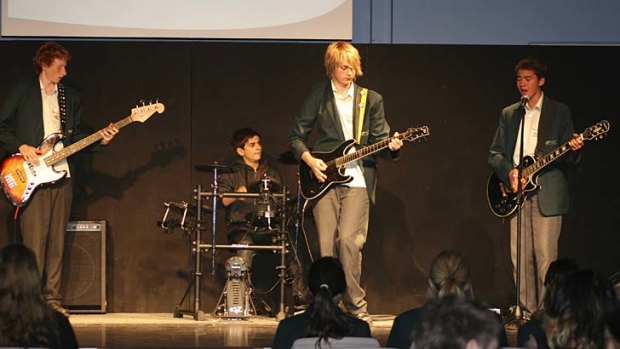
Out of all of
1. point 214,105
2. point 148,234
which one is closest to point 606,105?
point 214,105

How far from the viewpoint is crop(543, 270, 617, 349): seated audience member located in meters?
4.16

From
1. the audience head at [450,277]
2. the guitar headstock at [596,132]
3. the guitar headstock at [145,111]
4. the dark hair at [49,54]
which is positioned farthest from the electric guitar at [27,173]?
the audience head at [450,277]

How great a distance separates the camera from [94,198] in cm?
960

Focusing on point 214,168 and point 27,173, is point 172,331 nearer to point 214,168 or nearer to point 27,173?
point 214,168

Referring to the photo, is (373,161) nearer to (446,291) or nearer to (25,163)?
(25,163)

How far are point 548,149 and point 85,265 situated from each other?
3676 mm

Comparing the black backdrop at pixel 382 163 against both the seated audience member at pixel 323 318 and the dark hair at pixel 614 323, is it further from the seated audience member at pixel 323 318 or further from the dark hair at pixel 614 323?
the dark hair at pixel 614 323

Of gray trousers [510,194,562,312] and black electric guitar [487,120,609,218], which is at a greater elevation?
black electric guitar [487,120,609,218]

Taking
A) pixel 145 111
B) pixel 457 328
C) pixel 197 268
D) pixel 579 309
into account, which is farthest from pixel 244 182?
pixel 457 328

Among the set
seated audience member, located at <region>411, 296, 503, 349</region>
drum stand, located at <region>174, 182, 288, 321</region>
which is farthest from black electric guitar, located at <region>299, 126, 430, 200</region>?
seated audience member, located at <region>411, 296, 503, 349</region>

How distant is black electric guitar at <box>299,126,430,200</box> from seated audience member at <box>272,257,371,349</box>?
9.71 ft

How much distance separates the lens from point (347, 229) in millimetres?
8250

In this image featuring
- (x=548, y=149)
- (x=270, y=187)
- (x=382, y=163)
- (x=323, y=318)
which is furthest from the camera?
(x=382, y=163)

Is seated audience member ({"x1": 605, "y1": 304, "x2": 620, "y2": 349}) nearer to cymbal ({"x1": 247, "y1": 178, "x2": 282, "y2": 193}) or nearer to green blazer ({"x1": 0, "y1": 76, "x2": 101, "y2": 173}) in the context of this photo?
cymbal ({"x1": 247, "y1": 178, "x2": 282, "y2": 193})
